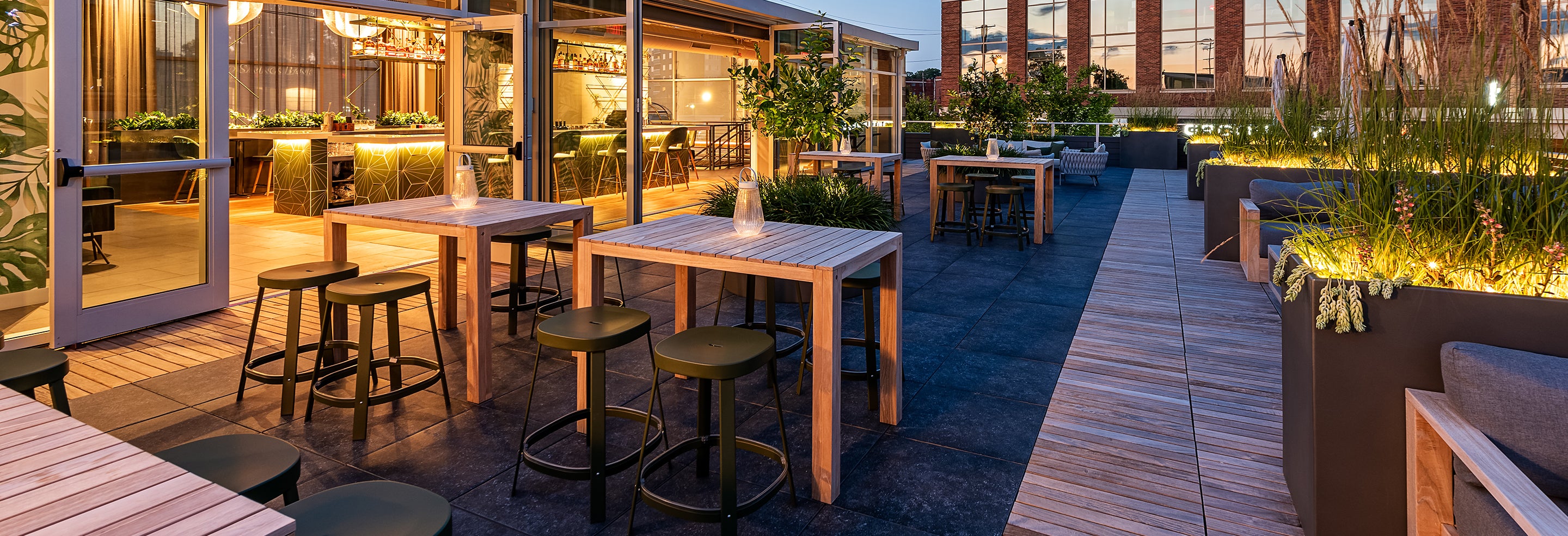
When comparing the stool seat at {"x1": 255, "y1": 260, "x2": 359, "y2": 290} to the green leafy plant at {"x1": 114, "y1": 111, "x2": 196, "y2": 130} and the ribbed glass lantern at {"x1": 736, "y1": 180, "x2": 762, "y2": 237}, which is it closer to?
the ribbed glass lantern at {"x1": 736, "y1": 180, "x2": 762, "y2": 237}

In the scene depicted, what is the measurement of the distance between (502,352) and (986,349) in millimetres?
2306

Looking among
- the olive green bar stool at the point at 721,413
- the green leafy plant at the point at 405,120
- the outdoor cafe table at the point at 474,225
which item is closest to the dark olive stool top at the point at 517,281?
the outdoor cafe table at the point at 474,225

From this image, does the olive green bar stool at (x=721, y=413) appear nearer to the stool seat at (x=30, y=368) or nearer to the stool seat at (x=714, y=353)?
the stool seat at (x=714, y=353)

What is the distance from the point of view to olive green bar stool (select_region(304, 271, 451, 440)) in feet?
9.88

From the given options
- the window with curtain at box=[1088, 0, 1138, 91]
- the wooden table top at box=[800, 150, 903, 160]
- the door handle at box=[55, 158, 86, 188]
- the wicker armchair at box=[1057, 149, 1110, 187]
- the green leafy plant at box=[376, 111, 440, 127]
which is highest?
the window with curtain at box=[1088, 0, 1138, 91]

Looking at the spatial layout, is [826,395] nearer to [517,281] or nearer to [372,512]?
[372,512]

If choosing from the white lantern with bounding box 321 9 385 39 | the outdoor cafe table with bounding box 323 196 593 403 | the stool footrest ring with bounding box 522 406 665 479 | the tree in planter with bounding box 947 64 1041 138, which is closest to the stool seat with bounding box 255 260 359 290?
the outdoor cafe table with bounding box 323 196 593 403

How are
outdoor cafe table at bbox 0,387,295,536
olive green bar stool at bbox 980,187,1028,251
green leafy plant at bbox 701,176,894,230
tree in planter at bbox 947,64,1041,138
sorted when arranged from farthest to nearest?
tree in planter at bbox 947,64,1041,138, olive green bar stool at bbox 980,187,1028,251, green leafy plant at bbox 701,176,894,230, outdoor cafe table at bbox 0,387,295,536

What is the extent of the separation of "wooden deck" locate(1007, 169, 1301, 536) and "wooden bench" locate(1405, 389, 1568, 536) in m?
0.46

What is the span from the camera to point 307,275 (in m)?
3.25

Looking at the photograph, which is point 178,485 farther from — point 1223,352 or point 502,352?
point 1223,352

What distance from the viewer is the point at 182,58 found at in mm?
4633

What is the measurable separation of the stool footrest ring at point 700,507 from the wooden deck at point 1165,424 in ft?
2.23

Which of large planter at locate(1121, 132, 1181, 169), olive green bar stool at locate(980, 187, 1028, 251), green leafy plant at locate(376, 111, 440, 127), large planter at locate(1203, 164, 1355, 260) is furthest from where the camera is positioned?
large planter at locate(1121, 132, 1181, 169)
